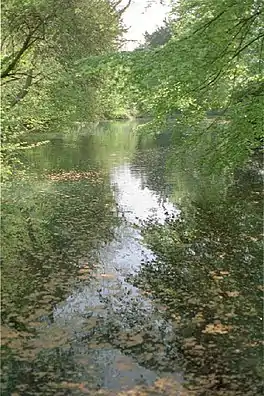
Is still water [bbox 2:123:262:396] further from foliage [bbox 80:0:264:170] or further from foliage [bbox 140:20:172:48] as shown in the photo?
foliage [bbox 140:20:172:48]

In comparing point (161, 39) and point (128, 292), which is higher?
point (161, 39)

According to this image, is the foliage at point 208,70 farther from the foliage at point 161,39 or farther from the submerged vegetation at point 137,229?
the foliage at point 161,39

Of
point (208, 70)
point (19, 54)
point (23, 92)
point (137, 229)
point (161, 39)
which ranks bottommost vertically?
point (137, 229)

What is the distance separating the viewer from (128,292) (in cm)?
863

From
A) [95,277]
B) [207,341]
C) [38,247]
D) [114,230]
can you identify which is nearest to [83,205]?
[114,230]

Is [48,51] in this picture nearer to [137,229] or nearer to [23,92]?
[23,92]

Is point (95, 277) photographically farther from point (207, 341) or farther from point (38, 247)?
point (207, 341)

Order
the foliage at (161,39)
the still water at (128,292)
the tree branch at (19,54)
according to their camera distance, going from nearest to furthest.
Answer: the still water at (128,292) < the foliage at (161,39) < the tree branch at (19,54)

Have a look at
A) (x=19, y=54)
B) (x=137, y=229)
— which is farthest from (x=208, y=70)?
(x=19, y=54)

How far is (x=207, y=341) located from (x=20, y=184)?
564 inches

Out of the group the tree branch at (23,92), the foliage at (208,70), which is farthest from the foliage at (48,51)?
the foliage at (208,70)

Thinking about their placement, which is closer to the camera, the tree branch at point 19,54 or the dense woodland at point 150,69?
the dense woodland at point 150,69

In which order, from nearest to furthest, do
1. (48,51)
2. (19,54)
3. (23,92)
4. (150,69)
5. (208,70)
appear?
(150,69) < (208,70) < (48,51) < (19,54) < (23,92)

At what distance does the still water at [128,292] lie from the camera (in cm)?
597
